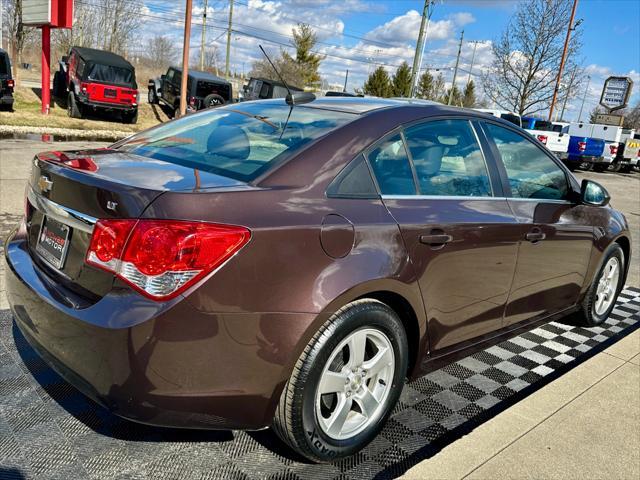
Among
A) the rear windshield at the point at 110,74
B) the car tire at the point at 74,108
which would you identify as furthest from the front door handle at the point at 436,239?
the car tire at the point at 74,108

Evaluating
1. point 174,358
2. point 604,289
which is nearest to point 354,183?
point 174,358

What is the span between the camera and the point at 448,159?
2967 mm

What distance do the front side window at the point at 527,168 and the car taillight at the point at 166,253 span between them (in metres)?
1.99

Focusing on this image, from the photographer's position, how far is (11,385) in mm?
2861

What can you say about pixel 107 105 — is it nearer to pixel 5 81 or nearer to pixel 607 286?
pixel 5 81

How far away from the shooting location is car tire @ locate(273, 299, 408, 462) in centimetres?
218

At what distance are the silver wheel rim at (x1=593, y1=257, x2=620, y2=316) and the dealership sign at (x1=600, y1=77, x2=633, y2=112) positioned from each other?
34.0m

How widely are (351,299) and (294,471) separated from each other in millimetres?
818

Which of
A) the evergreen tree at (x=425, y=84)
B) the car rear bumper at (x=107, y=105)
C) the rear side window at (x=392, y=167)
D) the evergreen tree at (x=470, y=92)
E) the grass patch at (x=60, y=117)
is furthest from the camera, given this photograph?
the evergreen tree at (x=470, y=92)

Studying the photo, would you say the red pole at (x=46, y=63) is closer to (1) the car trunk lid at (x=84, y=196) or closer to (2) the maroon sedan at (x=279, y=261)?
(2) the maroon sedan at (x=279, y=261)

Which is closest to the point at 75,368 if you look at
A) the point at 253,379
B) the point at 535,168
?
the point at 253,379

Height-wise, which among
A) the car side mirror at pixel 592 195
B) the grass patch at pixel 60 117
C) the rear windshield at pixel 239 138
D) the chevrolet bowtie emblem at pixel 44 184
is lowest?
the grass patch at pixel 60 117

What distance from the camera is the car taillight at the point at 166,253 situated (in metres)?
1.91

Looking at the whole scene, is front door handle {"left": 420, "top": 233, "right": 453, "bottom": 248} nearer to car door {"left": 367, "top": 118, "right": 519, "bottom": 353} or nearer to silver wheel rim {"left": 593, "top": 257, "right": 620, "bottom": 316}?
car door {"left": 367, "top": 118, "right": 519, "bottom": 353}
